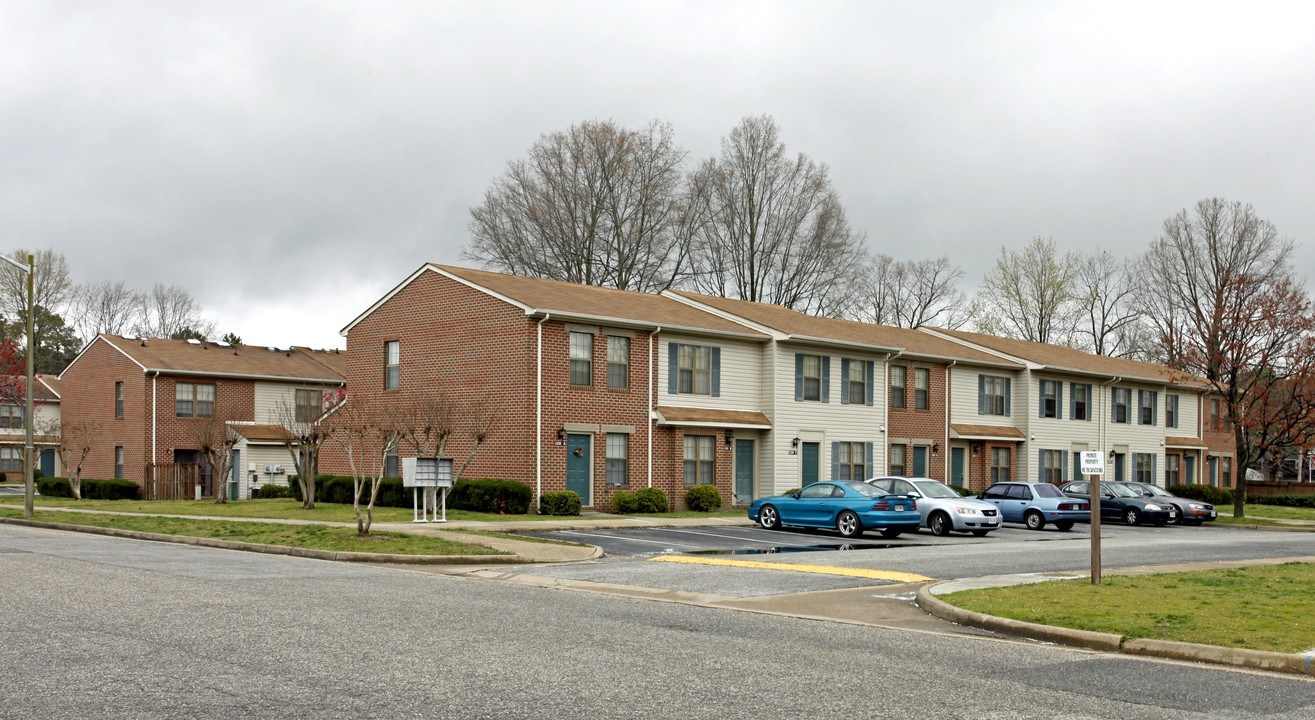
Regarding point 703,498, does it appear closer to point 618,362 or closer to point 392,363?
point 618,362

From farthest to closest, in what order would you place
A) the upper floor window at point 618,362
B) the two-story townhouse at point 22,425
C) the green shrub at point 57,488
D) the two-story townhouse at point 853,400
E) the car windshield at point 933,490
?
1. the two-story townhouse at point 22,425
2. the green shrub at point 57,488
3. the two-story townhouse at point 853,400
4. the upper floor window at point 618,362
5. the car windshield at point 933,490

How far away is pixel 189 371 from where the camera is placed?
4644 cm

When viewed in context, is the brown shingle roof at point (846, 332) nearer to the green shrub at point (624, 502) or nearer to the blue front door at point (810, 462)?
the blue front door at point (810, 462)

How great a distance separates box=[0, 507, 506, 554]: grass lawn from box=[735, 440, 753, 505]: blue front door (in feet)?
51.3

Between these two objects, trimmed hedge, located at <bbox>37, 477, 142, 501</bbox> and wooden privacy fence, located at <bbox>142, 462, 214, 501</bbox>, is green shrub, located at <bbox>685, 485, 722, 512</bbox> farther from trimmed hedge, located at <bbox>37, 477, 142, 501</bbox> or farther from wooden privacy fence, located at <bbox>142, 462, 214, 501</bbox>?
trimmed hedge, located at <bbox>37, 477, 142, 501</bbox>

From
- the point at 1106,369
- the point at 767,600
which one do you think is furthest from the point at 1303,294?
the point at 767,600

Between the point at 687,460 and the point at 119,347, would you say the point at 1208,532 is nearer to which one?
the point at 687,460

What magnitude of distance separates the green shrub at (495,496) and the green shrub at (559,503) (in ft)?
1.31

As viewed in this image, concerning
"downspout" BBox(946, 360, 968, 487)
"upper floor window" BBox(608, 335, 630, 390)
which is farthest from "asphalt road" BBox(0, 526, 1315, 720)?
"downspout" BBox(946, 360, 968, 487)

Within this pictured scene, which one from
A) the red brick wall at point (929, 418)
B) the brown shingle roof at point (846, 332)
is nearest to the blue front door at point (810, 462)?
the brown shingle roof at point (846, 332)

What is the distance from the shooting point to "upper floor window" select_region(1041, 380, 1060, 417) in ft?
159

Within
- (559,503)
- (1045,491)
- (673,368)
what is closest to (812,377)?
(673,368)

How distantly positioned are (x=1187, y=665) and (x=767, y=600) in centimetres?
539

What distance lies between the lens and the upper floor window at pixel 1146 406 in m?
53.4
